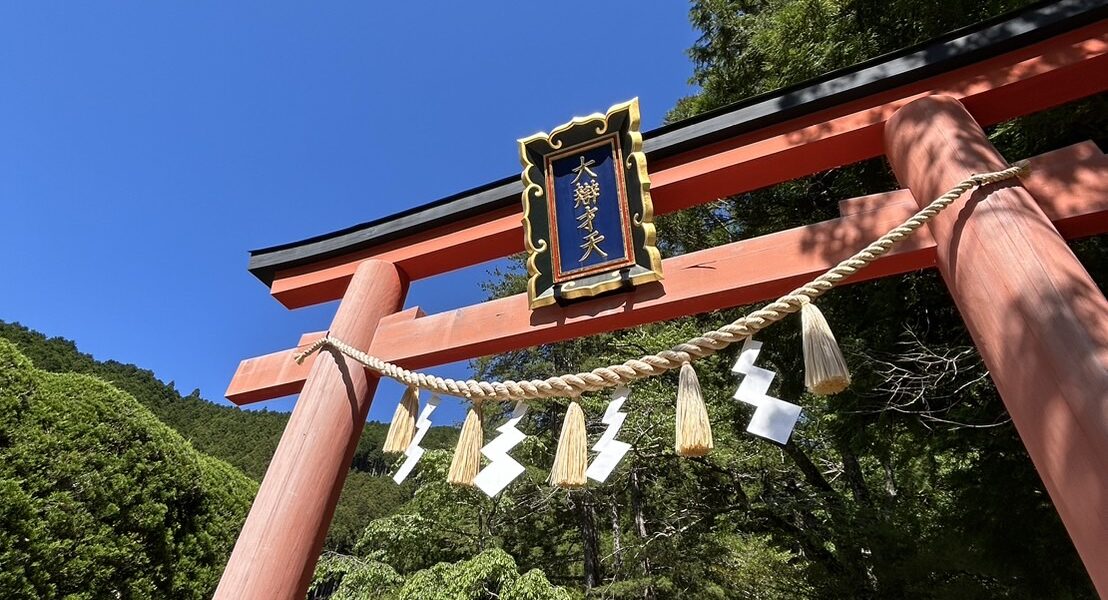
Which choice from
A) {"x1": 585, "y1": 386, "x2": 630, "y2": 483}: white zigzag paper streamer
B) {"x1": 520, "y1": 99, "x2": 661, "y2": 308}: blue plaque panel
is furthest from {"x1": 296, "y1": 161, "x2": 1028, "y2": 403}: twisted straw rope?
{"x1": 520, "y1": 99, "x2": 661, "y2": 308}: blue plaque panel

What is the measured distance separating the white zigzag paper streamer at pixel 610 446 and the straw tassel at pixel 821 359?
480 mm

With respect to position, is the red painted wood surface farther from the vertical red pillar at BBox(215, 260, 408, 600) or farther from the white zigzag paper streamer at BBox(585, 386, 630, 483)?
the white zigzag paper streamer at BBox(585, 386, 630, 483)

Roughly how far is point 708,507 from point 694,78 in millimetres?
4893

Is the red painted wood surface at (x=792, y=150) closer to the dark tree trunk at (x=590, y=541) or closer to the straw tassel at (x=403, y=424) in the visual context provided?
the straw tassel at (x=403, y=424)

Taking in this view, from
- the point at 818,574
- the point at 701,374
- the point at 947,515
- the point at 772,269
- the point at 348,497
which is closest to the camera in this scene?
the point at 772,269

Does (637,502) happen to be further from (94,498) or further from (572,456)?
(572,456)

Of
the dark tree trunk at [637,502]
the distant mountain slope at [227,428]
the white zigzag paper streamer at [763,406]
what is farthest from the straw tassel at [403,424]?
the distant mountain slope at [227,428]

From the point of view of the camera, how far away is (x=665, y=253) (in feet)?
23.4

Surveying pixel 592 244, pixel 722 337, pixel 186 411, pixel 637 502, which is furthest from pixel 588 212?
pixel 186 411

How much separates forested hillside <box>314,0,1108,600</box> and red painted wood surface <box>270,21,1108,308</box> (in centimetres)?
148

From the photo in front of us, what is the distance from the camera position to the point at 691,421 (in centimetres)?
149

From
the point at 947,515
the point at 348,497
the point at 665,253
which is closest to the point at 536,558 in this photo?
the point at 665,253

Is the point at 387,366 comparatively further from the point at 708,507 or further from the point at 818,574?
the point at 708,507

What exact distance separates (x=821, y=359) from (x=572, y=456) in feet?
2.34
